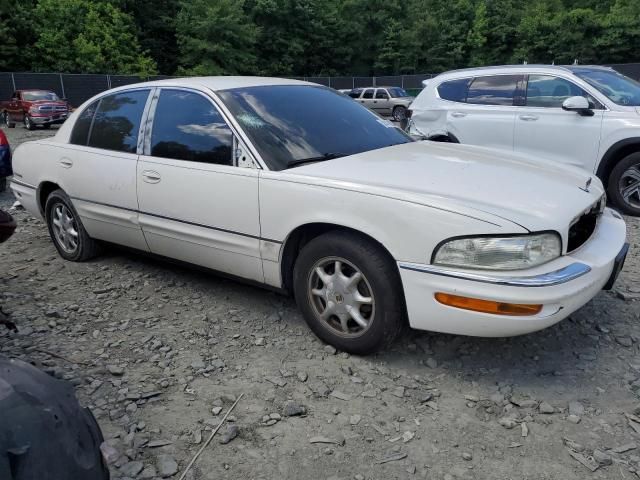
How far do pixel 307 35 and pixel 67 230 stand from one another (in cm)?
4550

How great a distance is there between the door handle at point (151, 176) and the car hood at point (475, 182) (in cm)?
110

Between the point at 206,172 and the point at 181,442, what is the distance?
1.67 m

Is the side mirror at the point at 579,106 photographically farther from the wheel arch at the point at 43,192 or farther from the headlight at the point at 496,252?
the wheel arch at the point at 43,192

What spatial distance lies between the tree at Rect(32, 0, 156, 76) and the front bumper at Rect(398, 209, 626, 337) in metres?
35.1

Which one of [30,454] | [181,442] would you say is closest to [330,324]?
[181,442]

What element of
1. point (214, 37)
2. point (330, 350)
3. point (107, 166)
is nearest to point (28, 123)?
point (107, 166)

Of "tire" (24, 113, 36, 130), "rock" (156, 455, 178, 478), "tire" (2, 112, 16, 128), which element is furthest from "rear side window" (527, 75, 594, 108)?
"tire" (2, 112, 16, 128)

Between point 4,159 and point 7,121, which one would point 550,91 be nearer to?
point 4,159

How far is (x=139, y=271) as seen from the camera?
15.1 ft

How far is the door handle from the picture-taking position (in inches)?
149

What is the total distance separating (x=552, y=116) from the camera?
251 inches

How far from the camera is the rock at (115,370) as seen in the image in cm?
306

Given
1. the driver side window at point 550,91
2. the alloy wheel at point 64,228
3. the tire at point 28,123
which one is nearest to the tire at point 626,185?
the driver side window at point 550,91

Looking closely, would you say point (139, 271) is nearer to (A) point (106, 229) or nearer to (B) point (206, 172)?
(A) point (106, 229)
